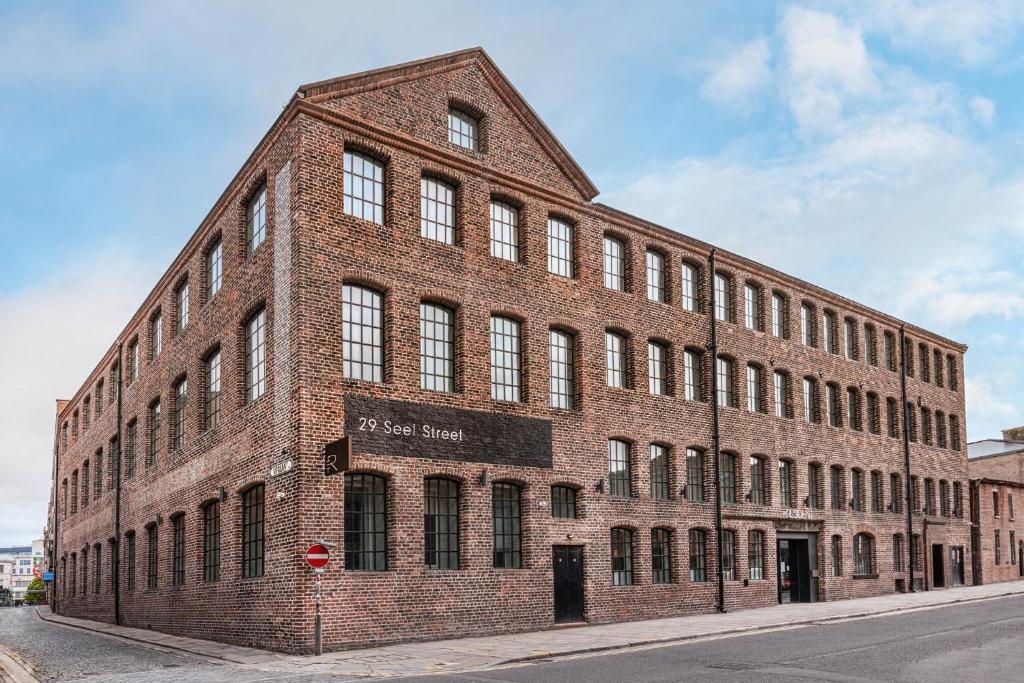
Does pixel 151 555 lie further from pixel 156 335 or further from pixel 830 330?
pixel 830 330

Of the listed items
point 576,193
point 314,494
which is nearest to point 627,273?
point 576,193

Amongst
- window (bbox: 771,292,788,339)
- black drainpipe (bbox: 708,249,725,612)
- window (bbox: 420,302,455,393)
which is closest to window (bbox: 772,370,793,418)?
window (bbox: 771,292,788,339)

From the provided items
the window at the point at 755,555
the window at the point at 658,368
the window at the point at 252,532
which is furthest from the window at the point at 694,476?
the window at the point at 252,532

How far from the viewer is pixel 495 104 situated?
82.5ft

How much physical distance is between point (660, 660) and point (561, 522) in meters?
7.87

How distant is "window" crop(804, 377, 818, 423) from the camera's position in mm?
36219

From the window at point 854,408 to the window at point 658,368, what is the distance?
11.8m

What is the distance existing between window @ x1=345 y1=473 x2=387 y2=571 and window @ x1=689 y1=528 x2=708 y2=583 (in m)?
11.8

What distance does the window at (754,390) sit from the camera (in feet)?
108

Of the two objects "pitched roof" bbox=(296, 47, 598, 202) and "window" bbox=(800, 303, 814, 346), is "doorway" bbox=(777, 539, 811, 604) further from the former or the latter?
"pitched roof" bbox=(296, 47, 598, 202)

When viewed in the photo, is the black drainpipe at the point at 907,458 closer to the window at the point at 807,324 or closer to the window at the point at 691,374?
the window at the point at 807,324

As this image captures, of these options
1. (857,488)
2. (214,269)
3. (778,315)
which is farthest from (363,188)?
(857,488)

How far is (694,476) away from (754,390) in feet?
16.0

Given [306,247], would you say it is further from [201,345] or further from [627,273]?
[627,273]
